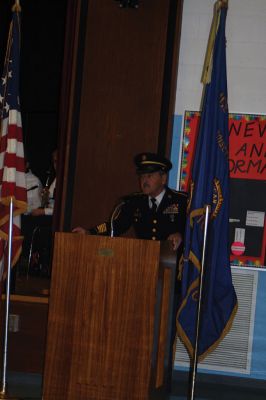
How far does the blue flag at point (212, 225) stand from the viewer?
171 inches

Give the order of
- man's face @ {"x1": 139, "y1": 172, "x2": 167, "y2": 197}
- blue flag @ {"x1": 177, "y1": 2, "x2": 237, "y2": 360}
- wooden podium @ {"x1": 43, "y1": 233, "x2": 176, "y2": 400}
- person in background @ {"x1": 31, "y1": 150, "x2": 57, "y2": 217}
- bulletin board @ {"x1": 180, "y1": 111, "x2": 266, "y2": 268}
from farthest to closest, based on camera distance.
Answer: person in background @ {"x1": 31, "y1": 150, "x2": 57, "y2": 217}
bulletin board @ {"x1": 180, "y1": 111, "x2": 266, "y2": 268}
man's face @ {"x1": 139, "y1": 172, "x2": 167, "y2": 197}
blue flag @ {"x1": 177, "y1": 2, "x2": 237, "y2": 360}
wooden podium @ {"x1": 43, "y1": 233, "x2": 176, "y2": 400}

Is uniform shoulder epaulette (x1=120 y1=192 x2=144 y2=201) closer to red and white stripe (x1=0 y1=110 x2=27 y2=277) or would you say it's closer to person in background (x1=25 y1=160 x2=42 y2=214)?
red and white stripe (x1=0 y1=110 x2=27 y2=277)

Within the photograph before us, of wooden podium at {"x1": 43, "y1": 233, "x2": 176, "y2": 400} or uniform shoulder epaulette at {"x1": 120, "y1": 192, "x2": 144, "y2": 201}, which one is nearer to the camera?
wooden podium at {"x1": 43, "y1": 233, "x2": 176, "y2": 400}

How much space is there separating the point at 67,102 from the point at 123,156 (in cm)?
55

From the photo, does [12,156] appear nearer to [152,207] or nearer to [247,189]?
[152,207]

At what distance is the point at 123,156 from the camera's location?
16.8 feet

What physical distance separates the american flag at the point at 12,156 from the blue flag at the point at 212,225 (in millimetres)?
1081

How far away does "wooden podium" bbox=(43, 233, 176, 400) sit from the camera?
3311 millimetres

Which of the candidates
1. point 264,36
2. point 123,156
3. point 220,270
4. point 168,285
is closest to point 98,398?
point 168,285

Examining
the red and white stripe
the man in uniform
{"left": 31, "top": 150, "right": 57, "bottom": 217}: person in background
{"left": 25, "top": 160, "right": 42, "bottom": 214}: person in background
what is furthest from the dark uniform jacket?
{"left": 25, "top": 160, "right": 42, "bottom": 214}: person in background

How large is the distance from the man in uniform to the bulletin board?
49cm

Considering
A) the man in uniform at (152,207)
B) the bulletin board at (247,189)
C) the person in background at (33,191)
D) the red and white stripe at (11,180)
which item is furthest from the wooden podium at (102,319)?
the person in background at (33,191)

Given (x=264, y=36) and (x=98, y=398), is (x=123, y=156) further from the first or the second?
(x=98, y=398)

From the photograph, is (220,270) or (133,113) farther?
(133,113)
